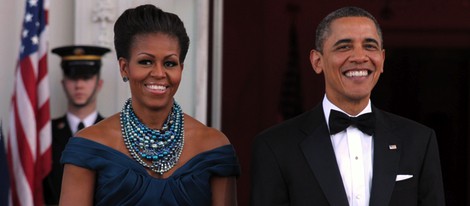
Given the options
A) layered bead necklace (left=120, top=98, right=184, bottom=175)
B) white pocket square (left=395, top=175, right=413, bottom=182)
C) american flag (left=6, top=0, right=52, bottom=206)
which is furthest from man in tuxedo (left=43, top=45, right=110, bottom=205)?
white pocket square (left=395, top=175, right=413, bottom=182)

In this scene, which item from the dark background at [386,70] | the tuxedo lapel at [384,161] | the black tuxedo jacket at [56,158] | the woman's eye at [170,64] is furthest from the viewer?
the dark background at [386,70]

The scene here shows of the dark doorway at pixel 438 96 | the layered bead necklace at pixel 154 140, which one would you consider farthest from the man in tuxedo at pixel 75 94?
the layered bead necklace at pixel 154 140

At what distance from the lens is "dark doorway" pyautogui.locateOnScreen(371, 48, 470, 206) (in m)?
7.18

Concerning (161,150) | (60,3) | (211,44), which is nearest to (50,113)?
(60,3)

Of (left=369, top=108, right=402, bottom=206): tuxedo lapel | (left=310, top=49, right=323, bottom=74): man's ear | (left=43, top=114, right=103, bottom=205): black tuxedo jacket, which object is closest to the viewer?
(left=369, top=108, right=402, bottom=206): tuxedo lapel

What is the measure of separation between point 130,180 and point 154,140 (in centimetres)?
20

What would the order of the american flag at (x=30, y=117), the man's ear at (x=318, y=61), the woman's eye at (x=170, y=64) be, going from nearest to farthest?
the woman's eye at (x=170, y=64) → the man's ear at (x=318, y=61) → the american flag at (x=30, y=117)

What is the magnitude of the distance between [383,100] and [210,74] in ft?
3.80

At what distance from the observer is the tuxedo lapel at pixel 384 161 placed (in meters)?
4.01

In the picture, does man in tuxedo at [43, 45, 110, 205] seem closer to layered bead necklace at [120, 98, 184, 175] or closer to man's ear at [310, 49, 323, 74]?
layered bead necklace at [120, 98, 184, 175]

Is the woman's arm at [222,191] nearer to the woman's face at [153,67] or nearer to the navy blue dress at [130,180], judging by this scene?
the navy blue dress at [130,180]

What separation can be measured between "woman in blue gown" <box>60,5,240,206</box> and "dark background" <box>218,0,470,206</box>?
293 cm

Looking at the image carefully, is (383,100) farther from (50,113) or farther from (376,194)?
(376,194)

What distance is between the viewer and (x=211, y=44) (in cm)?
702
